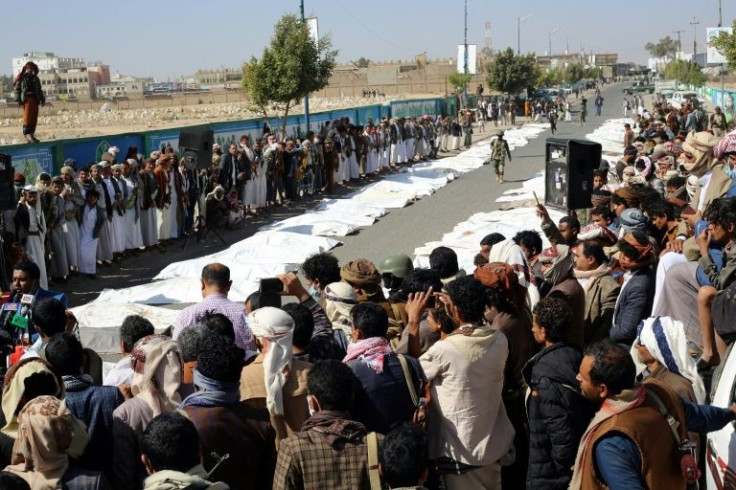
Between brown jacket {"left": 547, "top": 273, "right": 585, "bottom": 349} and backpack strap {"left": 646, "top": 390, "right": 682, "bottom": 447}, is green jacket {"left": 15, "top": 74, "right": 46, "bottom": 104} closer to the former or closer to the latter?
brown jacket {"left": 547, "top": 273, "right": 585, "bottom": 349}

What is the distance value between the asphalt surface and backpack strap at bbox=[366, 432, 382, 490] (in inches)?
377

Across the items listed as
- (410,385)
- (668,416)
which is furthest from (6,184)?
(668,416)

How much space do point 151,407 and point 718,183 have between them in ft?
21.6

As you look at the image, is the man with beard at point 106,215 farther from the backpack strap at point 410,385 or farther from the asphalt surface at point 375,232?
the backpack strap at point 410,385

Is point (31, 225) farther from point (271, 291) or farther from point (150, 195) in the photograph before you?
point (271, 291)

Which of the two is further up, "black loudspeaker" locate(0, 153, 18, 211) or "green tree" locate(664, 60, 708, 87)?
"green tree" locate(664, 60, 708, 87)

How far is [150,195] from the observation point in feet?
55.1

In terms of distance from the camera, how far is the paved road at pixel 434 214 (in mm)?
16625

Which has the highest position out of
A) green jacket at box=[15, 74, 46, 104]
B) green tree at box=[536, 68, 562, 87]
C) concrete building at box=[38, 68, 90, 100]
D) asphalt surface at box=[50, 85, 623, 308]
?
concrete building at box=[38, 68, 90, 100]

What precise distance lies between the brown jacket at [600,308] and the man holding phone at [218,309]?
245 cm

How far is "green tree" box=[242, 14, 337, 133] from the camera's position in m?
27.8

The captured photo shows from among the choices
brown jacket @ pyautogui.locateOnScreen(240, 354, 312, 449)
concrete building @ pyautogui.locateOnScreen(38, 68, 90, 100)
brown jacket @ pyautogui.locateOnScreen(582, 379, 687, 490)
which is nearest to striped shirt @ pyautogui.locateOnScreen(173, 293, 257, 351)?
brown jacket @ pyautogui.locateOnScreen(240, 354, 312, 449)

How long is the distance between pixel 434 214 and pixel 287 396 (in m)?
15.6

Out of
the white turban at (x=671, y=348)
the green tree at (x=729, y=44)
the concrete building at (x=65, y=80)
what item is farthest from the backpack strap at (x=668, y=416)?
the concrete building at (x=65, y=80)
